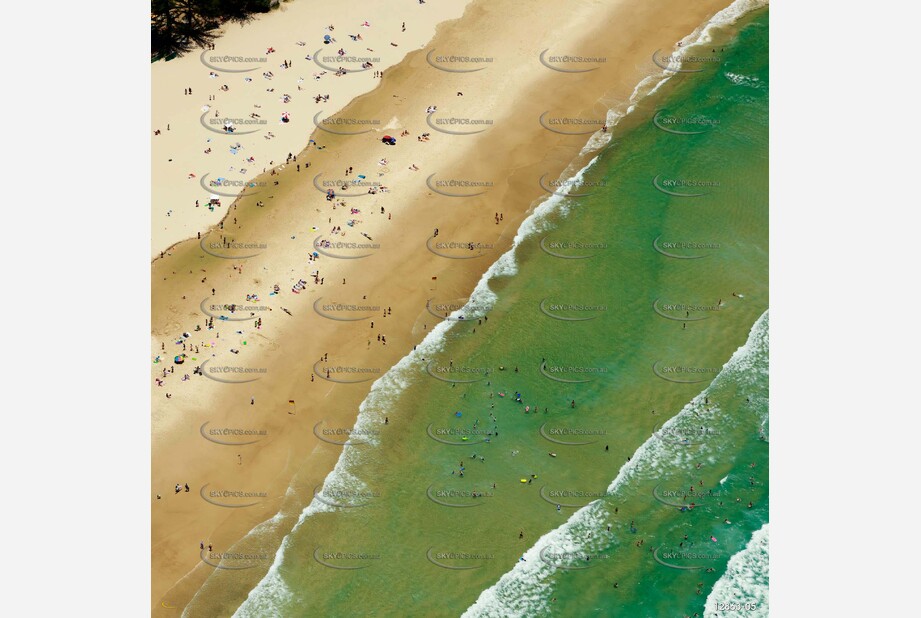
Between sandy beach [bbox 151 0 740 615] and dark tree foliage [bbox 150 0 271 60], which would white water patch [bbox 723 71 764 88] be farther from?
dark tree foliage [bbox 150 0 271 60]

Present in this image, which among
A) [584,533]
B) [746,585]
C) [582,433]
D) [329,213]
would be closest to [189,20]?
[329,213]

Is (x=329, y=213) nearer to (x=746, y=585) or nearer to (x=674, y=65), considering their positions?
(x=674, y=65)

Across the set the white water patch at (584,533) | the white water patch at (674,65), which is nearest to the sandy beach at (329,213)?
the white water patch at (674,65)

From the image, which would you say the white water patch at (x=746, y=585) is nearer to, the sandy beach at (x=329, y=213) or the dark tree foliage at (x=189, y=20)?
the sandy beach at (x=329, y=213)

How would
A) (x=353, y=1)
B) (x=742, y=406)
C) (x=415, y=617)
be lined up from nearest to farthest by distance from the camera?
1. (x=415, y=617)
2. (x=742, y=406)
3. (x=353, y=1)

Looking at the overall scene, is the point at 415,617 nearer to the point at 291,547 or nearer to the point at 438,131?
the point at 291,547

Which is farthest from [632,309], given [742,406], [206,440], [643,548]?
[206,440]
